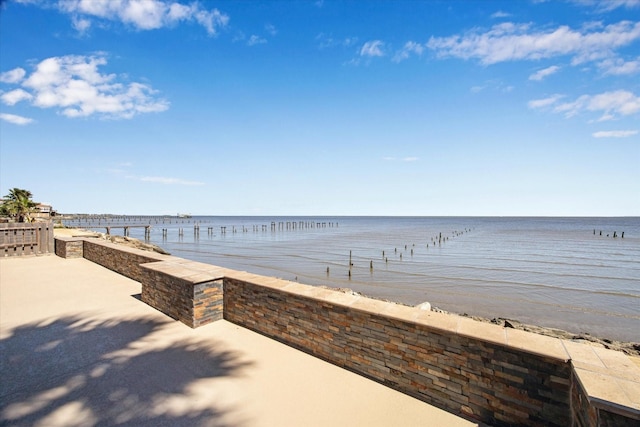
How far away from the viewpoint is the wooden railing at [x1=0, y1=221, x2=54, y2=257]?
12.7 m

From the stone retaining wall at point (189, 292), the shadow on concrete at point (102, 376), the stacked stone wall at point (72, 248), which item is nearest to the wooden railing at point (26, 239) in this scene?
the stacked stone wall at point (72, 248)

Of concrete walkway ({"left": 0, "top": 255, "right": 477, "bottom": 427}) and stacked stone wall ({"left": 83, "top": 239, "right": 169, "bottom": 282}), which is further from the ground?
stacked stone wall ({"left": 83, "top": 239, "right": 169, "bottom": 282})

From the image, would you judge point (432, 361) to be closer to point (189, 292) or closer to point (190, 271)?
point (189, 292)

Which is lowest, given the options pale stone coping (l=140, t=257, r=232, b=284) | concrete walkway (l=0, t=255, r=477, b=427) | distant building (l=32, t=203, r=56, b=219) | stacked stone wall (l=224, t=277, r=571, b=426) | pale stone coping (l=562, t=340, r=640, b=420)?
concrete walkway (l=0, t=255, r=477, b=427)

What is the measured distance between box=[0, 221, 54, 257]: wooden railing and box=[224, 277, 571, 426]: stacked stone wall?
1420 centimetres

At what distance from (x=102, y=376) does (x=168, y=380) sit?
33.9 inches

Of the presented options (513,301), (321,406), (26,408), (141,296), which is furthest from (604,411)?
(513,301)

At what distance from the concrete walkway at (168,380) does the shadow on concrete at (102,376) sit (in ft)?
0.04

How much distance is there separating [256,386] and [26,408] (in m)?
2.35

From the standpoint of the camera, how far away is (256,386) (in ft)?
11.9

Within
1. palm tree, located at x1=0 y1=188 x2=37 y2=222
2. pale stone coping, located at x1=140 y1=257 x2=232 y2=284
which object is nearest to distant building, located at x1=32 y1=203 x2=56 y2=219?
palm tree, located at x1=0 y1=188 x2=37 y2=222

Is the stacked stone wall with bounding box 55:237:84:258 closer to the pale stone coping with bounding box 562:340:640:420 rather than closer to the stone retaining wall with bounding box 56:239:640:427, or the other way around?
the stone retaining wall with bounding box 56:239:640:427

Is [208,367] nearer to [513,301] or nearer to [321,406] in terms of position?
[321,406]

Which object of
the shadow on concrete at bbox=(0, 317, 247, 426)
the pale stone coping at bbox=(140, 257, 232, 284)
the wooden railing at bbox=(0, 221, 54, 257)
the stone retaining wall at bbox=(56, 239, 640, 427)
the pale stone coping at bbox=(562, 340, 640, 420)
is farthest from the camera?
the wooden railing at bbox=(0, 221, 54, 257)
